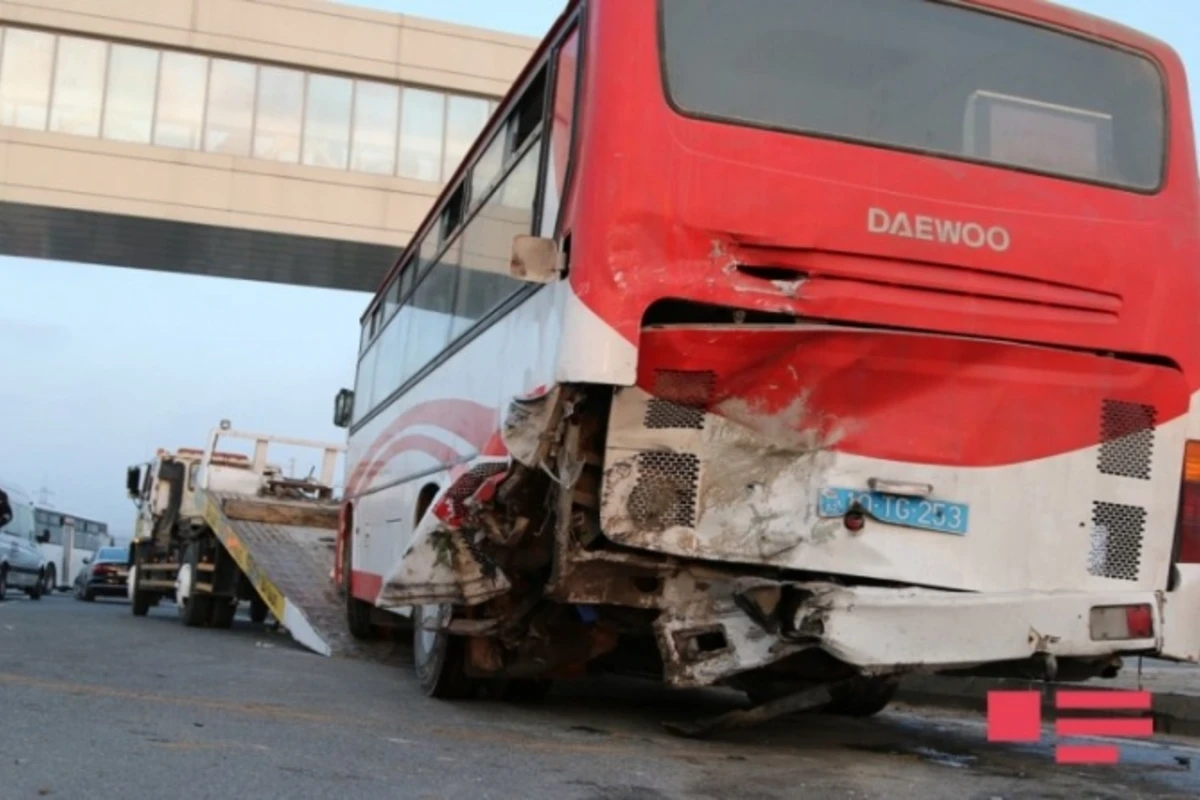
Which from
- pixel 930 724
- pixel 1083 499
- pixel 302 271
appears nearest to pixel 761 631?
pixel 1083 499

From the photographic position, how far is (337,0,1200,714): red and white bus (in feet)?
17.9

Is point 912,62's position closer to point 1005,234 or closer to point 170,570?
point 1005,234

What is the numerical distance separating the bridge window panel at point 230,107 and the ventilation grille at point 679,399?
88.6 ft

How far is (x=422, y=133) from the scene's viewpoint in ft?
104

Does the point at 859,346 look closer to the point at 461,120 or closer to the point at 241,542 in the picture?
the point at 241,542

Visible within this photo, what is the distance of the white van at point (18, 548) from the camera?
2536cm

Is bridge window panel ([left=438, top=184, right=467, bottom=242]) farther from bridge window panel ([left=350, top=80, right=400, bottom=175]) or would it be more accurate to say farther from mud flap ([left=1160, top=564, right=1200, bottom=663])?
bridge window panel ([left=350, top=80, right=400, bottom=175])

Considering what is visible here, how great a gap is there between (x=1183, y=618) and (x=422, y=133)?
2791 cm

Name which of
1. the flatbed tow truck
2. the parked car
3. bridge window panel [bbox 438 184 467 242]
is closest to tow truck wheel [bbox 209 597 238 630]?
the flatbed tow truck

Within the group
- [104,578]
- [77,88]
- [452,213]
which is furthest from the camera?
[104,578]

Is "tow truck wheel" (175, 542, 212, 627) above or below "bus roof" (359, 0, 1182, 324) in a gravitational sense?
below

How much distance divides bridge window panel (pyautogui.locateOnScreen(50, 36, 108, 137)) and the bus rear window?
27.3m

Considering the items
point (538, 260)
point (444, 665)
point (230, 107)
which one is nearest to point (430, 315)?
point (444, 665)

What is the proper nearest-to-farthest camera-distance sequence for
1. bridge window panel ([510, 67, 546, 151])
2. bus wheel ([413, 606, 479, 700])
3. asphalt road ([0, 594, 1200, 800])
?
asphalt road ([0, 594, 1200, 800]), bridge window panel ([510, 67, 546, 151]), bus wheel ([413, 606, 479, 700])
